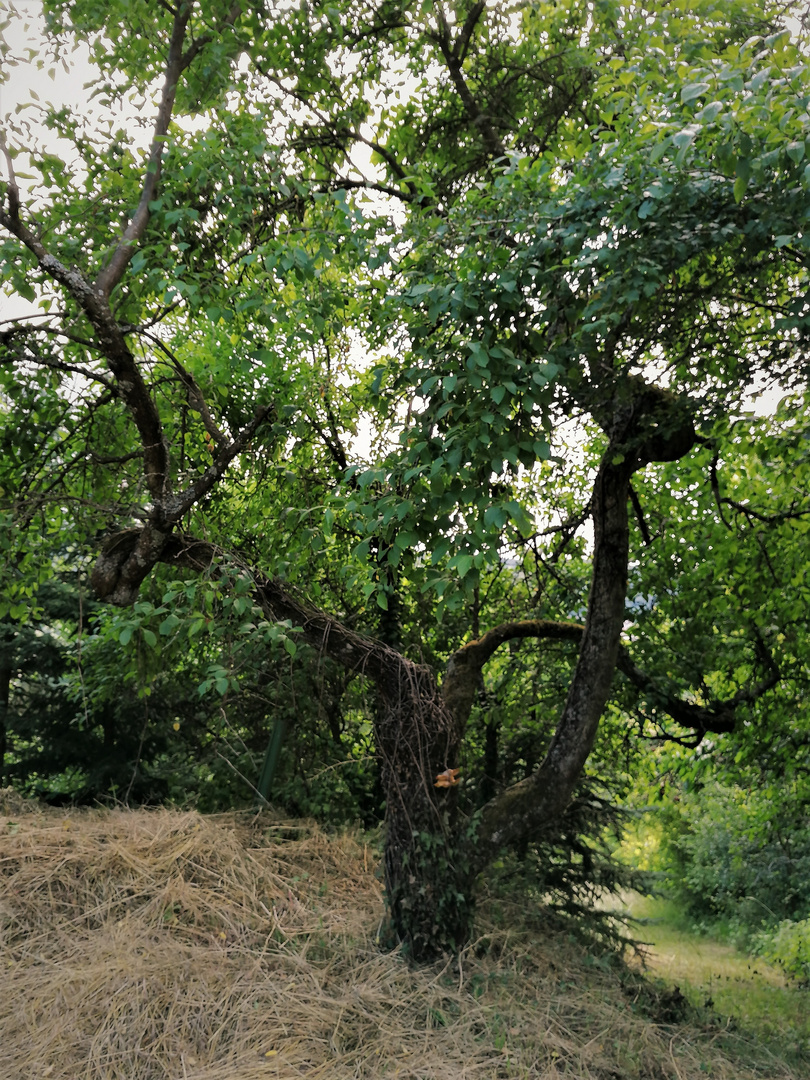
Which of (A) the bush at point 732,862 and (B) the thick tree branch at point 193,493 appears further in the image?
(A) the bush at point 732,862

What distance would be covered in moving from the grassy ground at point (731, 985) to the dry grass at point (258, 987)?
4.07 ft

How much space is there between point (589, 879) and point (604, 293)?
5.69m

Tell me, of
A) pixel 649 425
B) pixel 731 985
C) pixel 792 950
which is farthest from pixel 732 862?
pixel 649 425

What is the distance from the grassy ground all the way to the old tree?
2021 mm

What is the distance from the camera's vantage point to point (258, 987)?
4.37m

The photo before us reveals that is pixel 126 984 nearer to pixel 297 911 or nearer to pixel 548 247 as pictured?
pixel 297 911

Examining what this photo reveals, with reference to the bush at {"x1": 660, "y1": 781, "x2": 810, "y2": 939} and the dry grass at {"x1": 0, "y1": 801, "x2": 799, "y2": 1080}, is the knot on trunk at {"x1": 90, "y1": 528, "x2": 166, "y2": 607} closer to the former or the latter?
the dry grass at {"x1": 0, "y1": 801, "x2": 799, "y2": 1080}

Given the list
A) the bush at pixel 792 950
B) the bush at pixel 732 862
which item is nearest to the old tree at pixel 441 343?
the bush at pixel 792 950

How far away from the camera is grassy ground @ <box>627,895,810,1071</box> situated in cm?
588

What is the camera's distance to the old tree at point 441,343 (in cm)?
338

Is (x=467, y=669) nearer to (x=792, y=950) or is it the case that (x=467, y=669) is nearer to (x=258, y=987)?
(x=258, y=987)

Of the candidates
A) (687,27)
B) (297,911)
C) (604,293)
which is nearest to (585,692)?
(297,911)

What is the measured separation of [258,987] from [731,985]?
8.34 metres

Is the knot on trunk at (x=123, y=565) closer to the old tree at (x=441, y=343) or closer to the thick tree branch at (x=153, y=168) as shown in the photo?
the old tree at (x=441, y=343)
